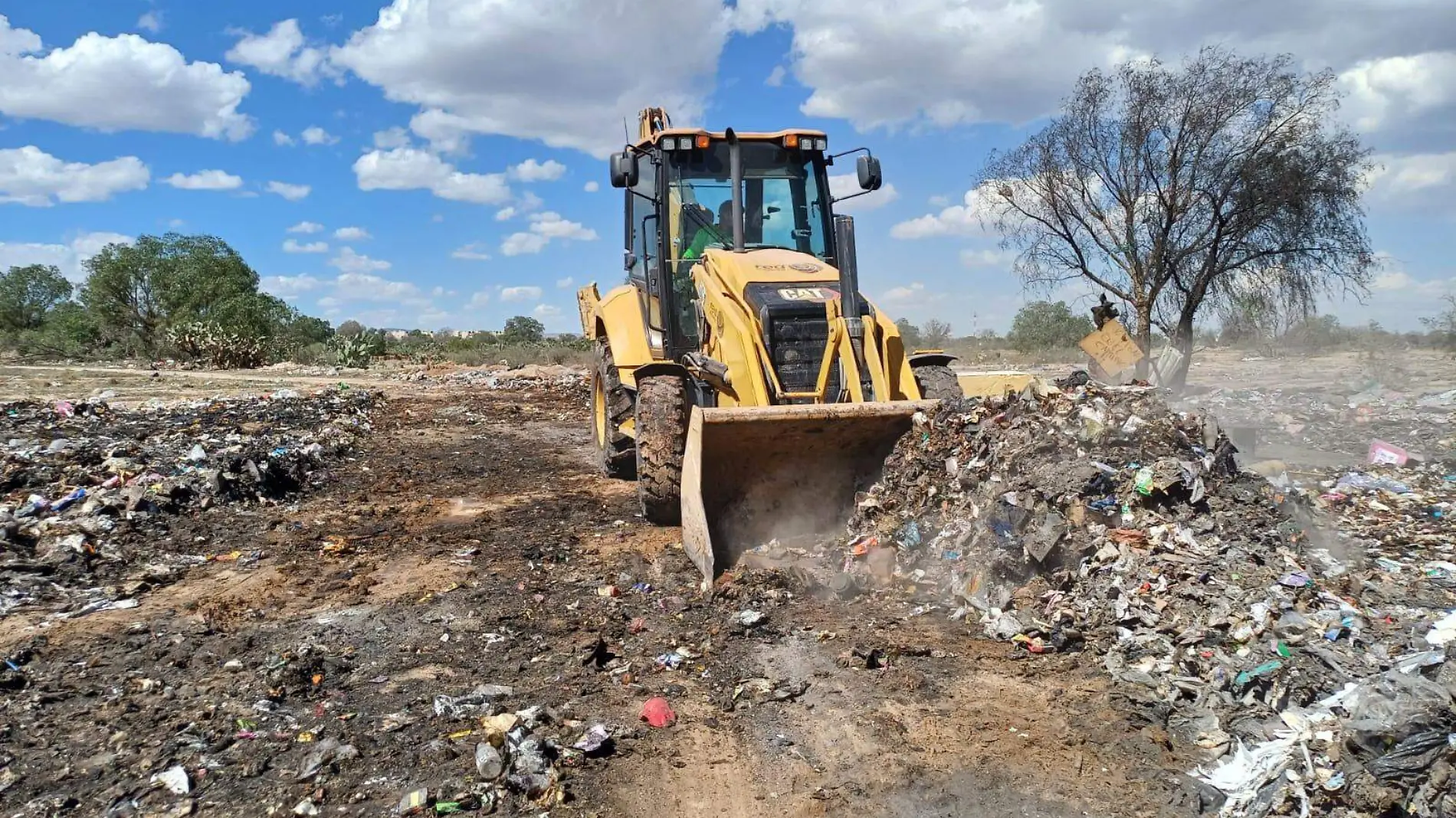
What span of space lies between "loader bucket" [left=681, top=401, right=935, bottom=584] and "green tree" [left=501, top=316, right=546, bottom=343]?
34.1 meters

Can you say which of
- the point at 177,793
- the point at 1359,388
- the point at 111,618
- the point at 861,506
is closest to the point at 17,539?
the point at 111,618

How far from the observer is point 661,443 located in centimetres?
623

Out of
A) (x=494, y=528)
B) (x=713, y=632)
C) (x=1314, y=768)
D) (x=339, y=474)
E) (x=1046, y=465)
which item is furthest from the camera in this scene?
(x=339, y=474)

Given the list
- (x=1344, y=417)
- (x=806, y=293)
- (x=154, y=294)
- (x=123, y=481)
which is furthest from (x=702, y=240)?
(x=154, y=294)

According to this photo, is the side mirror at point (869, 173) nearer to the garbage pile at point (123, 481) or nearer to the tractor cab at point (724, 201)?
the tractor cab at point (724, 201)

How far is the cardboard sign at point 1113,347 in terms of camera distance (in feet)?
39.4

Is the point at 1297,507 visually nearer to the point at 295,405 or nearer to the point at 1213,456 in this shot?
the point at 1213,456

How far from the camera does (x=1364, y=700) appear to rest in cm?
291

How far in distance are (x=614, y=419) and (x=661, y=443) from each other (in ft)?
6.32

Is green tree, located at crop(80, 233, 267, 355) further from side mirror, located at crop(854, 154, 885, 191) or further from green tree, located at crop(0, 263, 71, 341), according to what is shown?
side mirror, located at crop(854, 154, 885, 191)

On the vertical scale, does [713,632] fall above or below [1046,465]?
below

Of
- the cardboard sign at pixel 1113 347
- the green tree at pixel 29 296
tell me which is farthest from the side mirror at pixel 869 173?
the green tree at pixel 29 296

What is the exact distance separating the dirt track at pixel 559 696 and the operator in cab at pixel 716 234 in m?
2.44

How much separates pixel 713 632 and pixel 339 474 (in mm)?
5677
